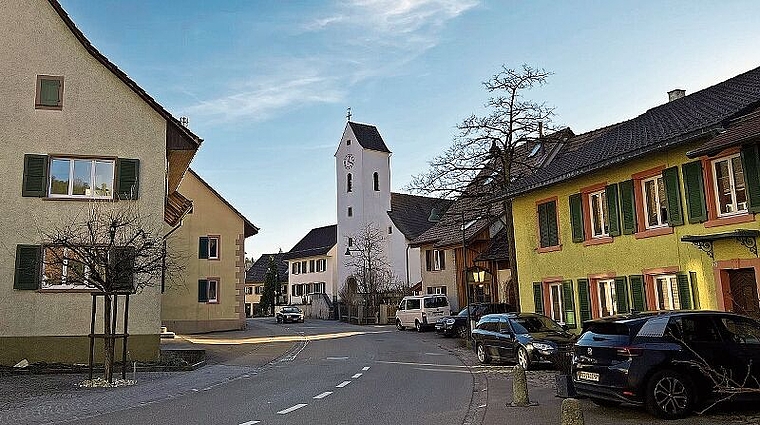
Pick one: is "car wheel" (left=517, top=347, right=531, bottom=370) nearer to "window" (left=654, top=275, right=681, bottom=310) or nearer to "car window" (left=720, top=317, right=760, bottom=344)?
"window" (left=654, top=275, right=681, bottom=310)

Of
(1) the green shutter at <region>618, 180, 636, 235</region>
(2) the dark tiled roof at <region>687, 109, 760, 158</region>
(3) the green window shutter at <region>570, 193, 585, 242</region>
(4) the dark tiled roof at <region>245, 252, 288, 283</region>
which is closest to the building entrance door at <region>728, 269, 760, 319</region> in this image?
(2) the dark tiled roof at <region>687, 109, 760, 158</region>

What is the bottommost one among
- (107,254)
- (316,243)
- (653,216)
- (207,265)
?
(107,254)

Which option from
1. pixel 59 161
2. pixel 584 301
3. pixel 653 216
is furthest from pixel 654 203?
pixel 59 161

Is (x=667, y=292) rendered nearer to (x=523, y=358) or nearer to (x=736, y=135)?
(x=523, y=358)

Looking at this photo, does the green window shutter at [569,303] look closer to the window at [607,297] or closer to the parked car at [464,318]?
the window at [607,297]

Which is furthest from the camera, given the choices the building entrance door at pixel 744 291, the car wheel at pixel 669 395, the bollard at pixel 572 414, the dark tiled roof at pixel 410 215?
the dark tiled roof at pixel 410 215

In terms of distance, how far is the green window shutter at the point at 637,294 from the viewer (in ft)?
60.0

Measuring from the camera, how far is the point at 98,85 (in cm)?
2102

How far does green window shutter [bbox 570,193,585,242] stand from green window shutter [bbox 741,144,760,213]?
21.9 feet

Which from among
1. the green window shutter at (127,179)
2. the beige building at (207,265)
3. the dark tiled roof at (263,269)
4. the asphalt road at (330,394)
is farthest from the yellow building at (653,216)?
the dark tiled roof at (263,269)

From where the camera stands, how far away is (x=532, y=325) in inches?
737

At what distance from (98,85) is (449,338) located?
64.5 ft

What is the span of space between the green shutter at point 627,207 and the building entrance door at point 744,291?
3.67 meters

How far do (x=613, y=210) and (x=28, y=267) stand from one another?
17.5 meters
